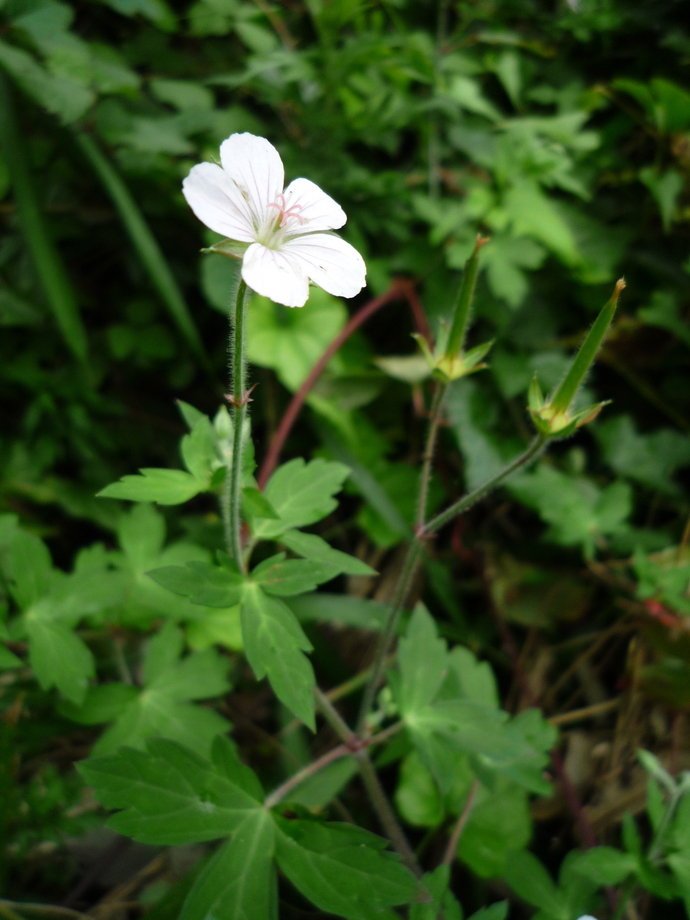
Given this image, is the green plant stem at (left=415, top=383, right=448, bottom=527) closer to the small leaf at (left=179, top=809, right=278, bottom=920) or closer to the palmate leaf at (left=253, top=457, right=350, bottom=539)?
the palmate leaf at (left=253, top=457, right=350, bottom=539)

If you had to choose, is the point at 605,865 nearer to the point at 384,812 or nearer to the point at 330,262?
the point at 384,812

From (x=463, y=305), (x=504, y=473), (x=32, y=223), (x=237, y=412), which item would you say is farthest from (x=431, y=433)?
(x=32, y=223)

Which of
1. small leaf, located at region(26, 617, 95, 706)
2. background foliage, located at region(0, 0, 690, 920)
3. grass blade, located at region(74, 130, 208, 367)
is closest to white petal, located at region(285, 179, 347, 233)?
background foliage, located at region(0, 0, 690, 920)

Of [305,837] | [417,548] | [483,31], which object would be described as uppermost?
[483,31]

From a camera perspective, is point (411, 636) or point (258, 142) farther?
point (411, 636)

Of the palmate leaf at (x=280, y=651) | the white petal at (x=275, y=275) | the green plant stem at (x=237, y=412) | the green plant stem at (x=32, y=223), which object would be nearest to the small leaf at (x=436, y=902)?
the palmate leaf at (x=280, y=651)

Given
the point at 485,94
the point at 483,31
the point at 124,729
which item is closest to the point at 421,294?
→ the point at 485,94

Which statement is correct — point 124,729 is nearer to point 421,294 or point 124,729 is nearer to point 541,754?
point 541,754
